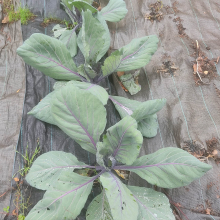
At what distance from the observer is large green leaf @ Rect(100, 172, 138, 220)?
0.87 m

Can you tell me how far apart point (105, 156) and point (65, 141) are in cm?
35

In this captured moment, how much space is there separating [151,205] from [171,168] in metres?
0.25

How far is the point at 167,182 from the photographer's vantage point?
3.52ft

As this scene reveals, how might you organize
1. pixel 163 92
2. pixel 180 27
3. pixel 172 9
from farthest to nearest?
pixel 172 9 < pixel 180 27 < pixel 163 92

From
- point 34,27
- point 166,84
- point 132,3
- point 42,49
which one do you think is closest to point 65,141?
point 42,49

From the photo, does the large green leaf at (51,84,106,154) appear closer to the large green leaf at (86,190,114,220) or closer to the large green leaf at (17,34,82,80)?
the large green leaf at (86,190,114,220)

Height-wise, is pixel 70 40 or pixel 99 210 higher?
pixel 70 40

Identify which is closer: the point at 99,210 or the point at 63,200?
the point at 63,200

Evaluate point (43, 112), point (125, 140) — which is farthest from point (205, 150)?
point (43, 112)

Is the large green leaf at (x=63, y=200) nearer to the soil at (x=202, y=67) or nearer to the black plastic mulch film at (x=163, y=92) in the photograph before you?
the black plastic mulch film at (x=163, y=92)

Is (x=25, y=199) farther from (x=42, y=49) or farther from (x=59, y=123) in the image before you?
(x=42, y=49)

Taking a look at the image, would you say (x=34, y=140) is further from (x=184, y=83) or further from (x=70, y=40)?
(x=184, y=83)

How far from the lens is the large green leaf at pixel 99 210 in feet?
3.56

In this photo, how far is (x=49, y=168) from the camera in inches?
44.9
